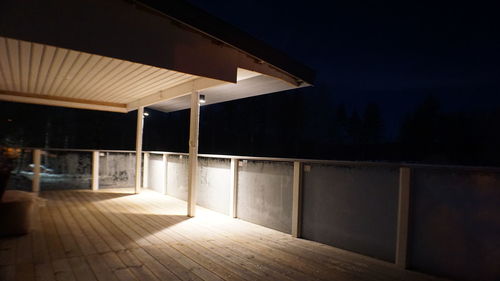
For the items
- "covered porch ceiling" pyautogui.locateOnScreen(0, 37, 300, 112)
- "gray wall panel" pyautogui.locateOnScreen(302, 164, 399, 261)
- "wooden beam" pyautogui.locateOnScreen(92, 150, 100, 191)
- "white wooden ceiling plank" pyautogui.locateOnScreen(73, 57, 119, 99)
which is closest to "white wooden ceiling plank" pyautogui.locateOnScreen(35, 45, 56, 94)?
"covered porch ceiling" pyautogui.locateOnScreen(0, 37, 300, 112)

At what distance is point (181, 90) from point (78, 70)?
6.16 ft

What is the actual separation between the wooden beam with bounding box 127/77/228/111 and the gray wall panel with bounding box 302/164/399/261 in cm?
228

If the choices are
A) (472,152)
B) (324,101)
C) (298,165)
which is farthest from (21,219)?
(472,152)

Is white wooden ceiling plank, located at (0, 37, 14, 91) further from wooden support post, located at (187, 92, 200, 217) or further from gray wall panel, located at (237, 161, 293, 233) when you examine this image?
gray wall panel, located at (237, 161, 293, 233)

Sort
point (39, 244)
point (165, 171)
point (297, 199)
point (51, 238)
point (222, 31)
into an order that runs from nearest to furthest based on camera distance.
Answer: point (39, 244) < point (222, 31) < point (51, 238) < point (297, 199) < point (165, 171)

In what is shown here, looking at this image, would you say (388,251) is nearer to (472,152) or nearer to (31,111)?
(31,111)

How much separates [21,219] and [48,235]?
432mm

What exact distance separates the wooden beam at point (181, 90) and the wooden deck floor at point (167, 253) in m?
2.53

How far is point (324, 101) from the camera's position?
41344 millimetres

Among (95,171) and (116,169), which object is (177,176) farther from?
(95,171)

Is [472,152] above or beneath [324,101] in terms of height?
beneath

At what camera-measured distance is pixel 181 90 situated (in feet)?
19.1

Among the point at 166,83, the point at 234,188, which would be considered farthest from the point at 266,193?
the point at 166,83

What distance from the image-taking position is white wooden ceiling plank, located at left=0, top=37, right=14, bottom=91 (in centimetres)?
347
